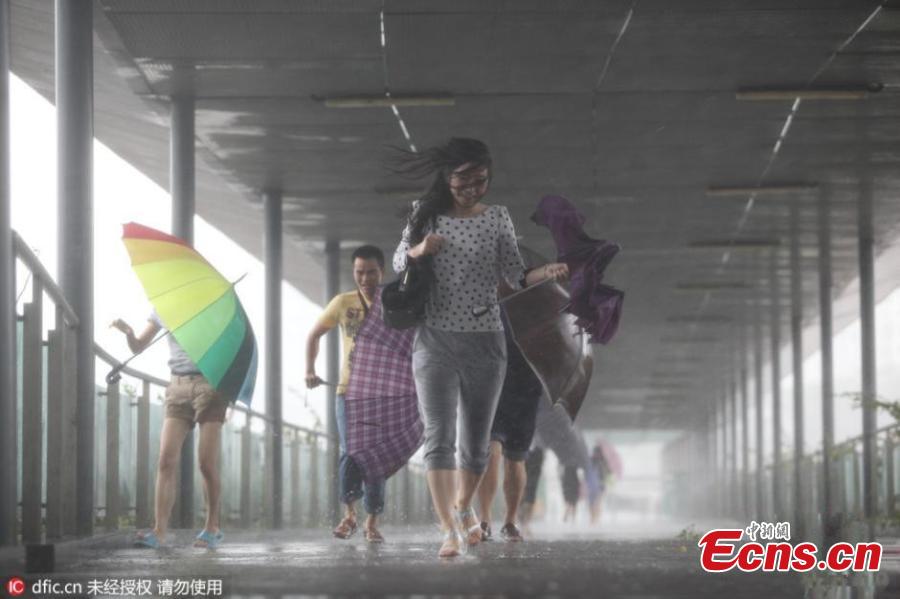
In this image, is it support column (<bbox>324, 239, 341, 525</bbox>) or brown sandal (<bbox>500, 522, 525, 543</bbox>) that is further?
support column (<bbox>324, 239, 341, 525</bbox>)

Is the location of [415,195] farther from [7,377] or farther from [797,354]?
[7,377]

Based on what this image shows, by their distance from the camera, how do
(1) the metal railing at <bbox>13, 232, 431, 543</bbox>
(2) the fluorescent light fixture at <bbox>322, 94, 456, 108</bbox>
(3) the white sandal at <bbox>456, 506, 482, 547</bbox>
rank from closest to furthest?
(1) the metal railing at <bbox>13, 232, 431, 543</bbox> → (3) the white sandal at <bbox>456, 506, 482, 547</bbox> → (2) the fluorescent light fixture at <bbox>322, 94, 456, 108</bbox>

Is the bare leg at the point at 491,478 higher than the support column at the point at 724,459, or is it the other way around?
the bare leg at the point at 491,478

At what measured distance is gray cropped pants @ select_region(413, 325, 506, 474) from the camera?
8.06m

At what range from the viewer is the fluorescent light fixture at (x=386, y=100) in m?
17.9

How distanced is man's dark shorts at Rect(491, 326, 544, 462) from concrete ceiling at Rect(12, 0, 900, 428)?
4.88 meters

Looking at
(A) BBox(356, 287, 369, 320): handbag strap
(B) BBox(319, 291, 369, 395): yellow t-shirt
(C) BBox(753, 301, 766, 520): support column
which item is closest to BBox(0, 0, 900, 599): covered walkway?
(B) BBox(319, 291, 369, 395): yellow t-shirt

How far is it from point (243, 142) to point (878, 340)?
1241 centimetres

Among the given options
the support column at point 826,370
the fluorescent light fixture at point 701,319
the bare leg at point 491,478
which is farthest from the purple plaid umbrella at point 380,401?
the fluorescent light fixture at point 701,319

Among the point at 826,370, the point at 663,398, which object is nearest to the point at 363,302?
the point at 826,370

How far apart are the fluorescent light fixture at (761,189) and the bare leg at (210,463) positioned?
13.1m

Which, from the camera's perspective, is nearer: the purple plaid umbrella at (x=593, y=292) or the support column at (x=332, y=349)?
the purple plaid umbrella at (x=593, y=292)

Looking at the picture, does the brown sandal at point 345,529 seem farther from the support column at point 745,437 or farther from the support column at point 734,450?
the support column at point 734,450

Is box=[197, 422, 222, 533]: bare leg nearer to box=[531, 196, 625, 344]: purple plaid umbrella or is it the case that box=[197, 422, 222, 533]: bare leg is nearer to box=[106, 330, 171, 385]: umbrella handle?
box=[106, 330, 171, 385]: umbrella handle
